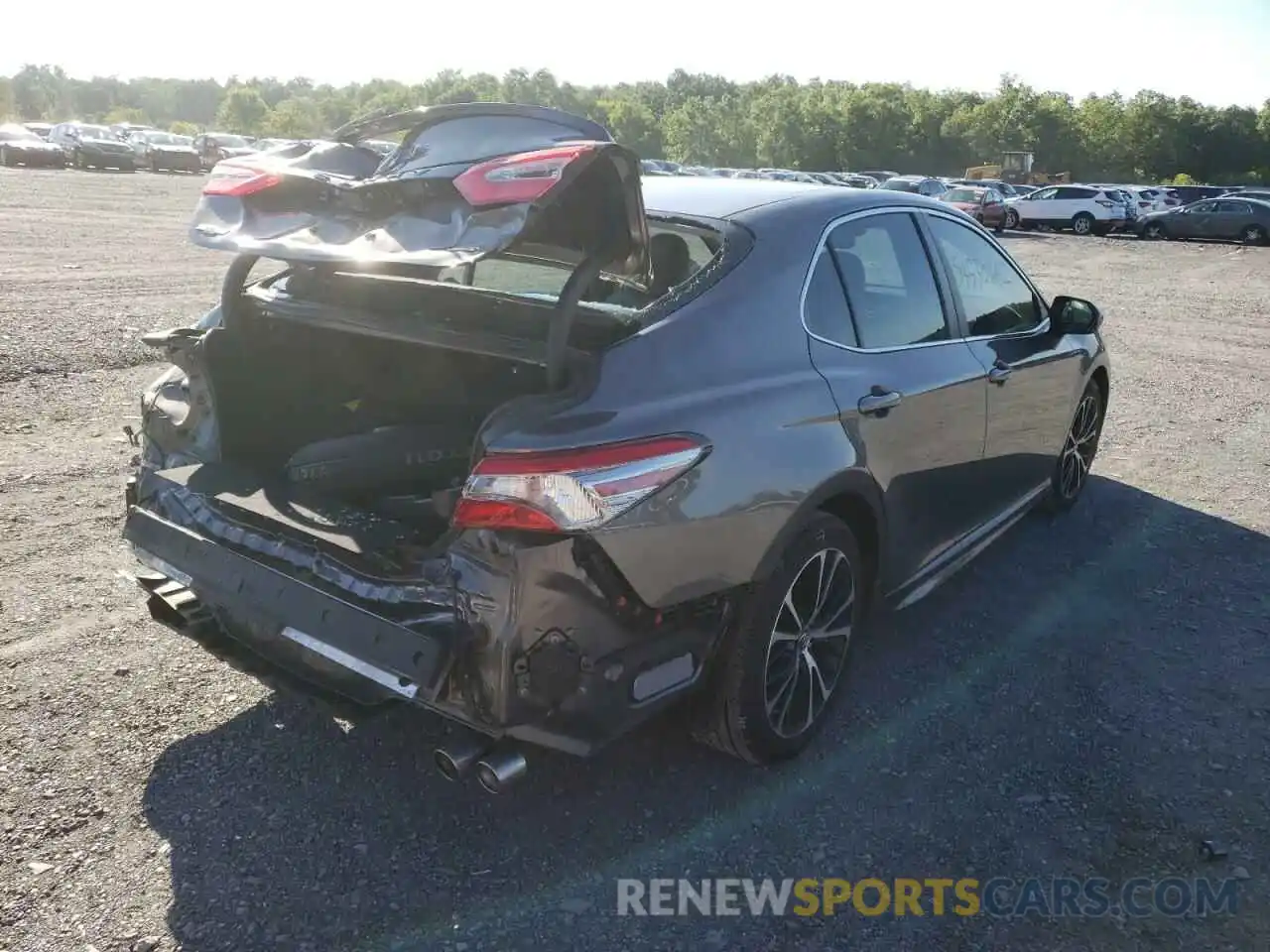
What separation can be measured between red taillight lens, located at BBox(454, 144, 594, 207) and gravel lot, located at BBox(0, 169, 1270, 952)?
1.75 m

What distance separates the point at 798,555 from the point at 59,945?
7.06 feet

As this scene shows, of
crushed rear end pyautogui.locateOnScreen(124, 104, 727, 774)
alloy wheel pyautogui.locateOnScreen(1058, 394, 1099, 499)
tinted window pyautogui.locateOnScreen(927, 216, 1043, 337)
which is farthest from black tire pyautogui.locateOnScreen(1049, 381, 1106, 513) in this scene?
crushed rear end pyautogui.locateOnScreen(124, 104, 727, 774)

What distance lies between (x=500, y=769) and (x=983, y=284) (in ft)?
10.1

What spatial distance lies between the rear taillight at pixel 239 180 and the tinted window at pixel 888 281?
1.80 m

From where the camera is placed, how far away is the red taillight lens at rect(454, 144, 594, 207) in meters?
2.54

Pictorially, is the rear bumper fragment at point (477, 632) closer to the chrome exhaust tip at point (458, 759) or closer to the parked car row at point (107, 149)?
the chrome exhaust tip at point (458, 759)

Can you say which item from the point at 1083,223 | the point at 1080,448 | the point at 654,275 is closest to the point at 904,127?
the point at 1083,223

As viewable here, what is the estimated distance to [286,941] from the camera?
2510mm

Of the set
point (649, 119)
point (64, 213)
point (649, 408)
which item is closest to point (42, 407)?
point (649, 408)

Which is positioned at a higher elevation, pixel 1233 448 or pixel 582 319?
pixel 582 319

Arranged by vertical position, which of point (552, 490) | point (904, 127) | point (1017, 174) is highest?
point (904, 127)

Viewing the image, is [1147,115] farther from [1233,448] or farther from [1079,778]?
[1079,778]

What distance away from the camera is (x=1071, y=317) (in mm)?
4992

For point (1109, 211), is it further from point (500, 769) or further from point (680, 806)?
point (500, 769)
